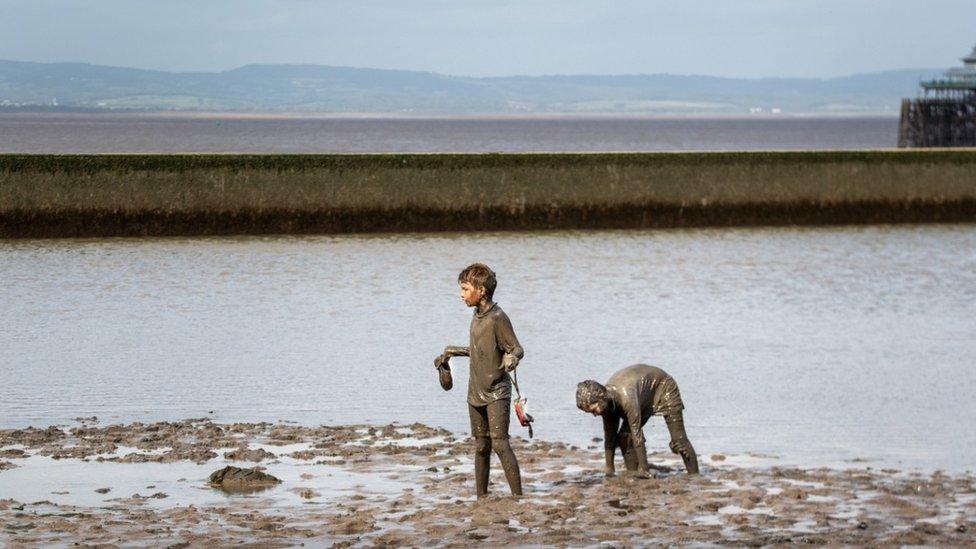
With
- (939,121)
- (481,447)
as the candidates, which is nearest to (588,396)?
(481,447)


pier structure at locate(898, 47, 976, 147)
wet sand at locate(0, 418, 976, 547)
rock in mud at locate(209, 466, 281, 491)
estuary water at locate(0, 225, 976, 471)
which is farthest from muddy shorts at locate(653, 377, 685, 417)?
pier structure at locate(898, 47, 976, 147)

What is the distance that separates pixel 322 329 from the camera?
62.8 feet

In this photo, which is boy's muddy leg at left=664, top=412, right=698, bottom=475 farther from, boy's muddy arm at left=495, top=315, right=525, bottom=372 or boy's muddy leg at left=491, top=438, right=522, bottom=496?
boy's muddy arm at left=495, top=315, right=525, bottom=372

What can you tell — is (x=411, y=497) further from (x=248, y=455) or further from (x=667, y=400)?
(x=667, y=400)

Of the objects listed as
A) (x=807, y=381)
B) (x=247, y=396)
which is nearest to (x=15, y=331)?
(x=247, y=396)

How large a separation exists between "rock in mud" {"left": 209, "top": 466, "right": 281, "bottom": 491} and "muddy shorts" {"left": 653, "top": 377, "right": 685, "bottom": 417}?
2609 mm

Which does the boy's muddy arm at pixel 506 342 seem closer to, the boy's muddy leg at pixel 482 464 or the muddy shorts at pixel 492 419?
the muddy shorts at pixel 492 419

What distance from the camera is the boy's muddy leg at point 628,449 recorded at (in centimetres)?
1087

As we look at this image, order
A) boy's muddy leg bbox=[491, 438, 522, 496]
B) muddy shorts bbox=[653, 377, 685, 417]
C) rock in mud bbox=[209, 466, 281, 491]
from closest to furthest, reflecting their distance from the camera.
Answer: boy's muddy leg bbox=[491, 438, 522, 496] → rock in mud bbox=[209, 466, 281, 491] → muddy shorts bbox=[653, 377, 685, 417]

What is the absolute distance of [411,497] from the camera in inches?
396

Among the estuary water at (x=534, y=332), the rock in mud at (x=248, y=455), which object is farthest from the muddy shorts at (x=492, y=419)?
the estuary water at (x=534, y=332)

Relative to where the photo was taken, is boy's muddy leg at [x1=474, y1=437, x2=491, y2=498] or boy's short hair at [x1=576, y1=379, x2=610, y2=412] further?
boy's short hair at [x1=576, y1=379, x2=610, y2=412]

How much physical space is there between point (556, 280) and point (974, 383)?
10.5 m

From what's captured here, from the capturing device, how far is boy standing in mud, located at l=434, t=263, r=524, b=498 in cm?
987
